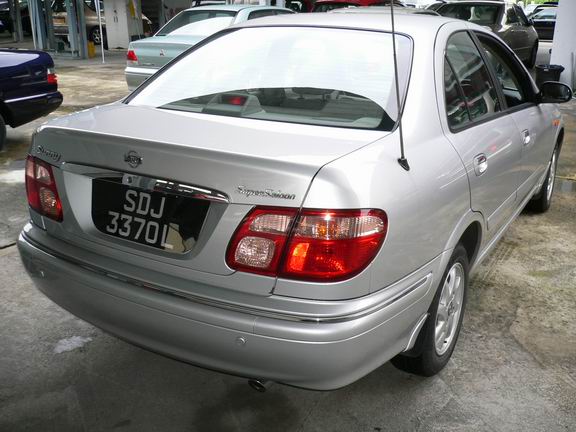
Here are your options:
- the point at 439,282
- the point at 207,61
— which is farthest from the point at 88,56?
the point at 439,282

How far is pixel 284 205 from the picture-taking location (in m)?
1.96

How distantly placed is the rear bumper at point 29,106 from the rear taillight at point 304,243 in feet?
17.9

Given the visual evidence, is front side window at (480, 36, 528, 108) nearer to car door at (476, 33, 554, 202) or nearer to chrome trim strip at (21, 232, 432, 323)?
car door at (476, 33, 554, 202)

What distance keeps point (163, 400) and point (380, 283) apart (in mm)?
1140

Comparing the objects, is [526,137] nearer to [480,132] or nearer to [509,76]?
[509,76]

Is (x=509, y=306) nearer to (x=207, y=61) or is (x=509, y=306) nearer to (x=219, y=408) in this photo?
(x=219, y=408)

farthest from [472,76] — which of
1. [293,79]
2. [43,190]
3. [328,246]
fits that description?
[43,190]

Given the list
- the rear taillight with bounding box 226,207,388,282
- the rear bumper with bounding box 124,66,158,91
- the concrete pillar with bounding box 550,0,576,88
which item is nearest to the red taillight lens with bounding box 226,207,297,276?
the rear taillight with bounding box 226,207,388,282

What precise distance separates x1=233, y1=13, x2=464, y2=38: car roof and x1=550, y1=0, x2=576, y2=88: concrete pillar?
911cm

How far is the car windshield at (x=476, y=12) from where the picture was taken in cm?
1373

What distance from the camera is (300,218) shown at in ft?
6.44

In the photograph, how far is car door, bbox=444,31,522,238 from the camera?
273 centimetres

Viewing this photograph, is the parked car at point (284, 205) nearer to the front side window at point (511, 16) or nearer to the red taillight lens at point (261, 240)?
the red taillight lens at point (261, 240)

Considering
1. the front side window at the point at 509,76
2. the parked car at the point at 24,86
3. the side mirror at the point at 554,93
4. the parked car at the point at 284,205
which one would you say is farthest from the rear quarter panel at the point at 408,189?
the parked car at the point at 24,86
